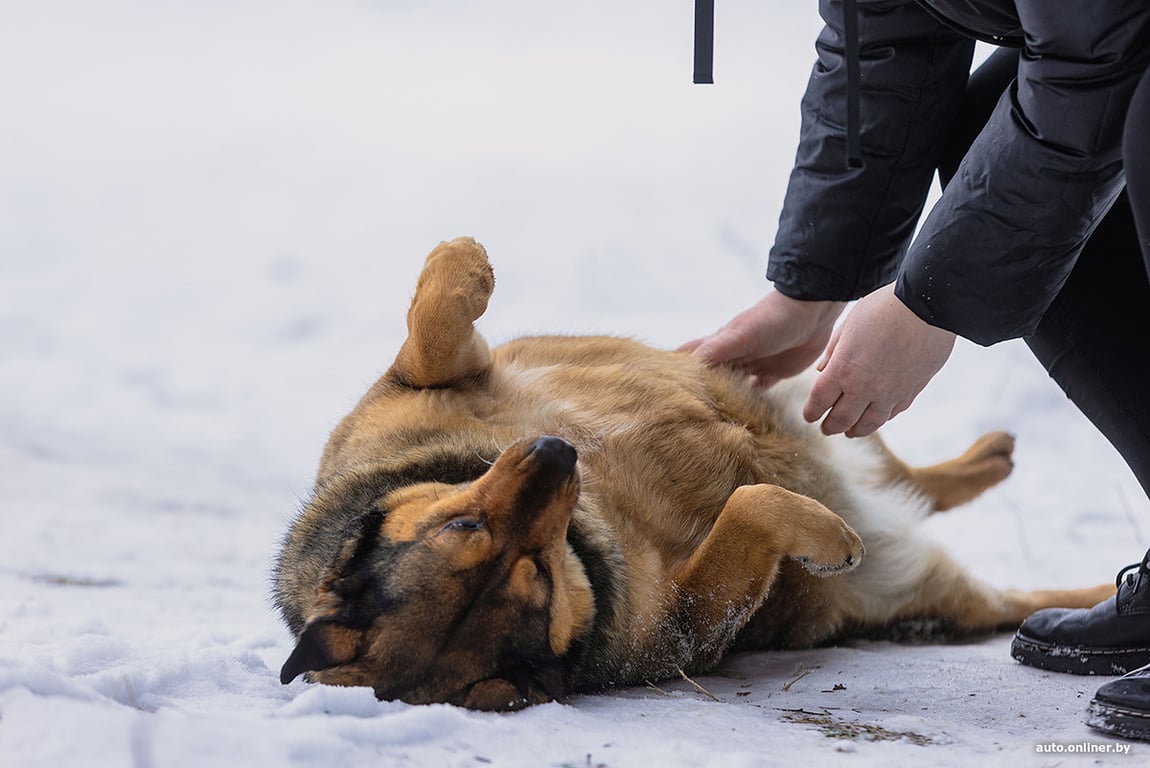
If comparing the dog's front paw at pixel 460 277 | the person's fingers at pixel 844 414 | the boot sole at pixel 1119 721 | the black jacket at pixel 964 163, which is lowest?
the boot sole at pixel 1119 721

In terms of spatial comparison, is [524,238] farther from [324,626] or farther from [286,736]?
[286,736]

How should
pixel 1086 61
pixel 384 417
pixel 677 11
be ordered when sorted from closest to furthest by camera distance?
pixel 1086 61 < pixel 384 417 < pixel 677 11

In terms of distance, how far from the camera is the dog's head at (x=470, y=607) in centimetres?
184

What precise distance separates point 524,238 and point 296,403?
6.09 ft

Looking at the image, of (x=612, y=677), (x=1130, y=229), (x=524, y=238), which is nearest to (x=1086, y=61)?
(x=1130, y=229)

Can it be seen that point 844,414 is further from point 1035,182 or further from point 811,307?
point 1035,182

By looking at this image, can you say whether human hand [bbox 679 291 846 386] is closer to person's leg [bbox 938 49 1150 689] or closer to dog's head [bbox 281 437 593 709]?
person's leg [bbox 938 49 1150 689]

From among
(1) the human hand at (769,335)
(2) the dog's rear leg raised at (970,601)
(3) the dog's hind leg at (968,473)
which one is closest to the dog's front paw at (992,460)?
(3) the dog's hind leg at (968,473)

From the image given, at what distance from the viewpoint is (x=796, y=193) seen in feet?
8.56

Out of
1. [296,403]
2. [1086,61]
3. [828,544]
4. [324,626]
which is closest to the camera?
[1086,61]

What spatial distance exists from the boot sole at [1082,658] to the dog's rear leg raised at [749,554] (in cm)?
55

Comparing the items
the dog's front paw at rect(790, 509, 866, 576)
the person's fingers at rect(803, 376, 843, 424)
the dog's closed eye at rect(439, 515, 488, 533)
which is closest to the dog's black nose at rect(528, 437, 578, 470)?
→ the dog's closed eye at rect(439, 515, 488, 533)

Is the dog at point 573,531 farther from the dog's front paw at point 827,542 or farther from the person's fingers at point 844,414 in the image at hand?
the person's fingers at point 844,414

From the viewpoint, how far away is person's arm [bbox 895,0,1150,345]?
1.65m
